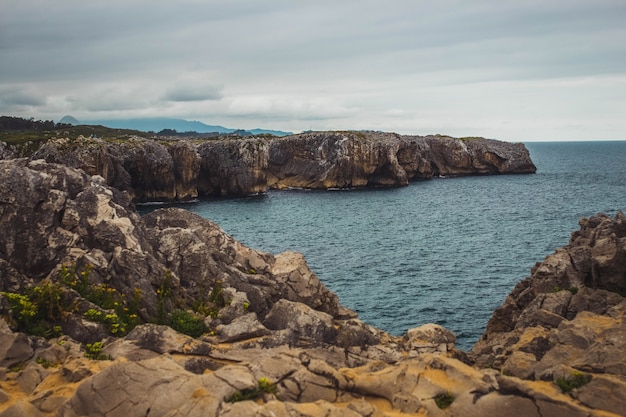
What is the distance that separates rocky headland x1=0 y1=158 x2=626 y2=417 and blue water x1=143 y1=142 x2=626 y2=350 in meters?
14.3

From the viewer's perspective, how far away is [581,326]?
25672 mm

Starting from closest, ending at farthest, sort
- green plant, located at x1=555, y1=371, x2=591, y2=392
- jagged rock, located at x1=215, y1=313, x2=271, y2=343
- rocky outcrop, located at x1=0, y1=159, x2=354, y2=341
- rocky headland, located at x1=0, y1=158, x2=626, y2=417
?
rocky headland, located at x1=0, y1=158, x2=626, y2=417 < green plant, located at x1=555, y1=371, x2=591, y2=392 < jagged rock, located at x1=215, y1=313, x2=271, y2=343 < rocky outcrop, located at x1=0, y1=159, x2=354, y2=341

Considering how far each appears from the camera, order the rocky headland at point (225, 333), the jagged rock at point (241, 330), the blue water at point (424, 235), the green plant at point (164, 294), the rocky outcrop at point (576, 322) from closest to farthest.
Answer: the rocky headland at point (225, 333) → the rocky outcrop at point (576, 322) → the jagged rock at point (241, 330) → the green plant at point (164, 294) → the blue water at point (424, 235)

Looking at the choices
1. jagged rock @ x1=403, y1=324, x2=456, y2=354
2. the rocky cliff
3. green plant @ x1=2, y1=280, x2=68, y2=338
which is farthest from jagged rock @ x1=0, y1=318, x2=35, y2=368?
the rocky cliff

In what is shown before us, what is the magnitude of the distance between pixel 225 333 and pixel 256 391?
28.2ft

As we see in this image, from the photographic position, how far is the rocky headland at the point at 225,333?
1748 centimetres

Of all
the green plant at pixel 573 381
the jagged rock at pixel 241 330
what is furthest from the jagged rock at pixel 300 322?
the green plant at pixel 573 381

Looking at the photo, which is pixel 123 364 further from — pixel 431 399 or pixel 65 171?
pixel 65 171

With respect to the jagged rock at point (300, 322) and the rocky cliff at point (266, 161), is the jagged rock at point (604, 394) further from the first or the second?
the rocky cliff at point (266, 161)

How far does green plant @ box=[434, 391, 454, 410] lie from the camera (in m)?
18.2

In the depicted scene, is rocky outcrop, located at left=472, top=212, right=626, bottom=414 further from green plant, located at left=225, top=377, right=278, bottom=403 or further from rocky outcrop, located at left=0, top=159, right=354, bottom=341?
rocky outcrop, located at left=0, top=159, right=354, bottom=341

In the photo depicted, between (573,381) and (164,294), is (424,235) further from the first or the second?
(573,381)

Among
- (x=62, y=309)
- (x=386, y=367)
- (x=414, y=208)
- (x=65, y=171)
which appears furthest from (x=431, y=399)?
(x=414, y=208)

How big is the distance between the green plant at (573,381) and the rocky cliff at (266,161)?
10864 centimetres
